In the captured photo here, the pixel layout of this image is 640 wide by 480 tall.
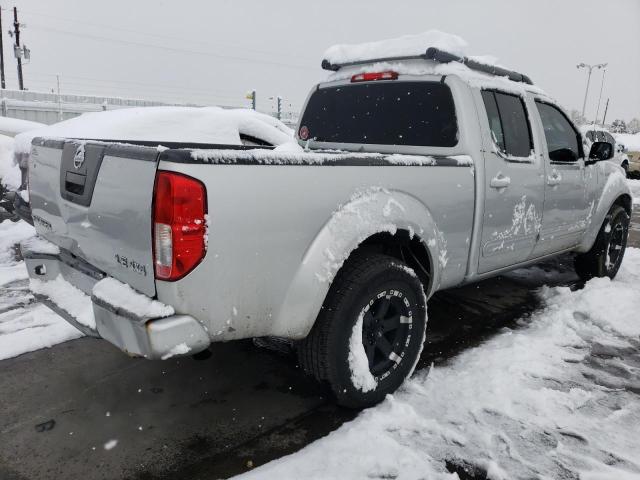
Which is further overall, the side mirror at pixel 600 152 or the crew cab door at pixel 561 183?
the side mirror at pixel 600 152

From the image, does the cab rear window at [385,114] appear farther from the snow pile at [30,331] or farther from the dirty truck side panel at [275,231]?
the snow pile at [30,331]

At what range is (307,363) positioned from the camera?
257cm

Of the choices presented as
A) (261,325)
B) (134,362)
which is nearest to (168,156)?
(261,325)

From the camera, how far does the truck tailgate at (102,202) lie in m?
2.00

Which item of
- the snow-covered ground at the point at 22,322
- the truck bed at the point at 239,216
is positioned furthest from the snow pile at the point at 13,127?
the truck bed at the point at 239,216

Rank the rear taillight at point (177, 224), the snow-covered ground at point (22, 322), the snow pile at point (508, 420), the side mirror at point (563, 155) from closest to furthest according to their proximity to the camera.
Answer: the rear taillight at point (177, 224) < the snow pile at point (508, 420) < the snow-covered ground at point (22, 322) < the side mirror at point (563, 155)

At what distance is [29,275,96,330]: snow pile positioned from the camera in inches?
90.7

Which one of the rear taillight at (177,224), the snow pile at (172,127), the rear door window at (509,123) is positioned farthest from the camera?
→ the snow pile at (172,127)

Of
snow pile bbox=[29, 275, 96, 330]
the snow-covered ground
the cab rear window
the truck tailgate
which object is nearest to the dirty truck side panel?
the truck tailgate

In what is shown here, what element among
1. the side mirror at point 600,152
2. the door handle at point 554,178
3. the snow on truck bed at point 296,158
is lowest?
the door handle at point 554,178

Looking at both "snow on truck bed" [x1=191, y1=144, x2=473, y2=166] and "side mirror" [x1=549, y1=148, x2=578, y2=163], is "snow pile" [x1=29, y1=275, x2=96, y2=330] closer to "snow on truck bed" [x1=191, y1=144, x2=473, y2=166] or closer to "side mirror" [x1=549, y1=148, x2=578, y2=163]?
"snow on truck bed" [x1=191, y1=144, x2=473, y2=166]

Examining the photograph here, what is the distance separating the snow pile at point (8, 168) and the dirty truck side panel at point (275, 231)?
5314mm

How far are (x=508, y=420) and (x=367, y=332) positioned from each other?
904mm

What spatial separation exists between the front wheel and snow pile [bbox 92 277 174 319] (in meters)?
0.85
